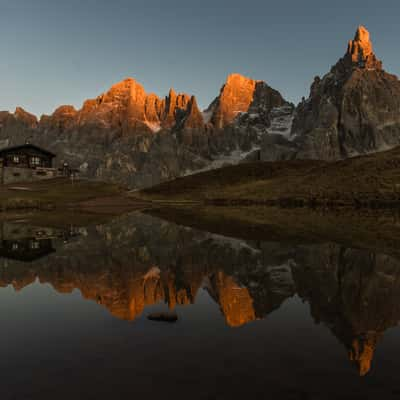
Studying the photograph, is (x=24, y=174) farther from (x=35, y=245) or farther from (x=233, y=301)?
(x=233, y=301)

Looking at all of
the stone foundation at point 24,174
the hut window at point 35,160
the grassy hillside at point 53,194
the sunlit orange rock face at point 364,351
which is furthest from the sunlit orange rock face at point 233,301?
the hut window at point 35,160

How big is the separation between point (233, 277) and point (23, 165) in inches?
5525

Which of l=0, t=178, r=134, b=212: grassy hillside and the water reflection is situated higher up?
l=0, t=178, r=134, b=212: grassy hillside

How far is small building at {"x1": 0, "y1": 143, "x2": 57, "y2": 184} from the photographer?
13070 cm

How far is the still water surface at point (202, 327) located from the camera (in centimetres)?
755

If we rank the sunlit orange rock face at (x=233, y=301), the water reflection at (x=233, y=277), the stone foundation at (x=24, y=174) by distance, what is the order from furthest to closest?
the stone foundation at (x=24, y=174) → the water reflection at (x=233, y=277) → the sunlit orange rock face at (x=233, y=301)

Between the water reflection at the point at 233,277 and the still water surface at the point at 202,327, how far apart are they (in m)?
0.09

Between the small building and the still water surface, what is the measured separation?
415 feet

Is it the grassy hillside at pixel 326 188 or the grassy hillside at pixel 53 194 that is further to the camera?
the grassy hillside at pixel 326 188

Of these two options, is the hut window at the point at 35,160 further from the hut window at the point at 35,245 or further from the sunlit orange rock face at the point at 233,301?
the sunlit orange rock face at the point at 233,301

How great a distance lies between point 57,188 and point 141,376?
12101cm

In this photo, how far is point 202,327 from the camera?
1120 cm

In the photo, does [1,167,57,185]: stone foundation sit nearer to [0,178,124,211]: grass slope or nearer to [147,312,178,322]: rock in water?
[0,178,124,211]: grass slope

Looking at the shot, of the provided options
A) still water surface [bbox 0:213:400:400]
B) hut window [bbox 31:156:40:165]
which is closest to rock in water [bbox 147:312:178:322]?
still water surface [bbox 0:213:400:400]
